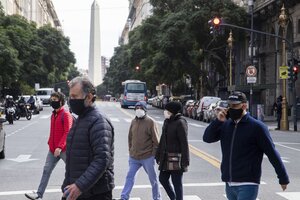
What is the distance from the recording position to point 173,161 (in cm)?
831

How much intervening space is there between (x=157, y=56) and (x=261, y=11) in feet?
30.6

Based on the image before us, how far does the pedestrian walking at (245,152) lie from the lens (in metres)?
5.65

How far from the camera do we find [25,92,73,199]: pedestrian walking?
29.7 feet

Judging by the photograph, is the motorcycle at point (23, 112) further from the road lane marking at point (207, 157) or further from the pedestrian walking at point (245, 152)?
the pedestrian walking at point (245, 152)

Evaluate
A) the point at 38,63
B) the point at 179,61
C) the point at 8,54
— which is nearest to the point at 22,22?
the point at 38,63

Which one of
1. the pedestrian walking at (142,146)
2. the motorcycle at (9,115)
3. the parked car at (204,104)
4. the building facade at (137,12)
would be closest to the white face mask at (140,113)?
the pedestrian walking at (142,146)

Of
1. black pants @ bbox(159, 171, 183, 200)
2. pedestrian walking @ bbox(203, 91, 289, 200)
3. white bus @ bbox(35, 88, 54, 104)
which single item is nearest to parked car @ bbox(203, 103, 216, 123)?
black pants @ bbox(159, 171, 183, 200)

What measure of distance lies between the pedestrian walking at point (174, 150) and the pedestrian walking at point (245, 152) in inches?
101

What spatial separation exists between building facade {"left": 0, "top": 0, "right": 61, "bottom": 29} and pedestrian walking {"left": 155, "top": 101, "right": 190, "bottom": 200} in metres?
62.7

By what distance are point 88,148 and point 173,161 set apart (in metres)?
3.59

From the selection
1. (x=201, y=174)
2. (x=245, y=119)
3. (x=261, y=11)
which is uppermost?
(x=261, y=11)

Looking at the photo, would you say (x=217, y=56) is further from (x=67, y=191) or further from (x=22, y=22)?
(x=67, y=191)

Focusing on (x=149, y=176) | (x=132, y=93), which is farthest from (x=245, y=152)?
(x=132, y=93)

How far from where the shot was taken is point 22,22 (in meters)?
62.0
